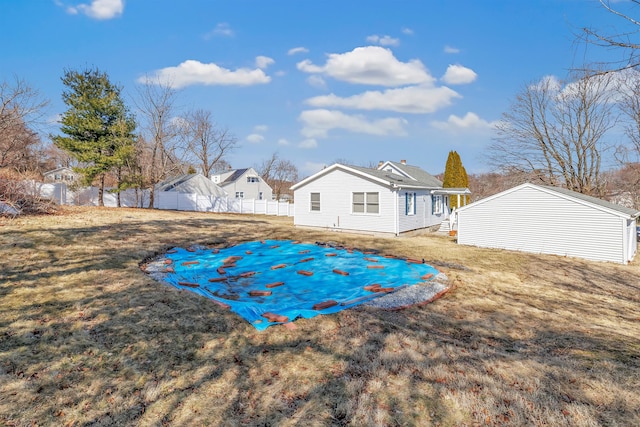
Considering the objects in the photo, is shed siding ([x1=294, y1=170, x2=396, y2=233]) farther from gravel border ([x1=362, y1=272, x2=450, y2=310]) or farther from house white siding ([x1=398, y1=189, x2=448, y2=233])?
gravel border ([x1=362, y1=272, x2=450, y2=310])

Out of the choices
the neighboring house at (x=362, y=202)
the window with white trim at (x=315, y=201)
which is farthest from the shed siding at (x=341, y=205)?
the window with white trim at (x=315, y=201)

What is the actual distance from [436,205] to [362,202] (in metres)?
6.91

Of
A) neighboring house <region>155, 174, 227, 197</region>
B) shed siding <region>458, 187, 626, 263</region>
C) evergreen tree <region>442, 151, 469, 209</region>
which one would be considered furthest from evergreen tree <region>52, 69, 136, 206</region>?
evergreen tree <region>442, 151, 469, 209</region>

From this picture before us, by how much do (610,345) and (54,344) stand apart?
7.85 m

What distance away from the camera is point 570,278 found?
9.23 meters

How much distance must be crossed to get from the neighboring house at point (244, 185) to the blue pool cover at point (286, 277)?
30.0 m

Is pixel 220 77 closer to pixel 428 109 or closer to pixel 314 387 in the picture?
pixel 428 109

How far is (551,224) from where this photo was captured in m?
12.7

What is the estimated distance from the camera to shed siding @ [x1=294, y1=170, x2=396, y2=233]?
16.2 meters

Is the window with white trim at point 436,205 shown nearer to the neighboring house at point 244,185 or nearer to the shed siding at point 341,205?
the shed siding at point 341,205

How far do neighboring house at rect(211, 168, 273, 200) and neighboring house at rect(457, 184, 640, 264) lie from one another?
3078 cm

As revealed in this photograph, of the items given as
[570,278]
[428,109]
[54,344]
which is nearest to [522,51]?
[570,278]

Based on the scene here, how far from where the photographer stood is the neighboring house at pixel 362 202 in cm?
1616

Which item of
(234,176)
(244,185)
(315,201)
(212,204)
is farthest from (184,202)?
(315,201)
